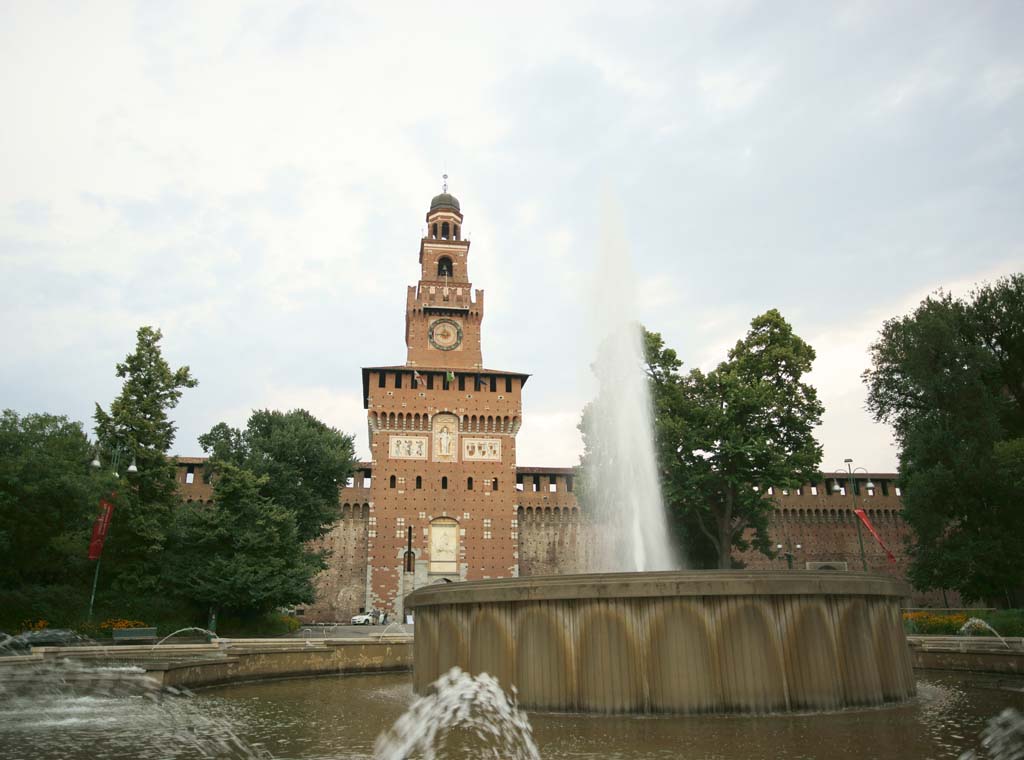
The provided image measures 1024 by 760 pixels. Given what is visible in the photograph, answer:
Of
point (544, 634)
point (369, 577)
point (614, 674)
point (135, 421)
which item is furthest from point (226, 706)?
point (369, 577)

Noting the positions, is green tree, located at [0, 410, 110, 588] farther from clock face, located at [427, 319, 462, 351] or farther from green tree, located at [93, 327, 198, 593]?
clock face, located at [427, 319, 462, 351]

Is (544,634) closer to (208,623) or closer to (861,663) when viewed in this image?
(861,663)

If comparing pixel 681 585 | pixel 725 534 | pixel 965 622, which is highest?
pixel 725 534

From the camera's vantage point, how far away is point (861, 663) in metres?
9.93

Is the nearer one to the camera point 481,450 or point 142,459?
point 142,459

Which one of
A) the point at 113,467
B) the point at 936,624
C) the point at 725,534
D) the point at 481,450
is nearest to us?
the point at 936,624

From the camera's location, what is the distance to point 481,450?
152 ft

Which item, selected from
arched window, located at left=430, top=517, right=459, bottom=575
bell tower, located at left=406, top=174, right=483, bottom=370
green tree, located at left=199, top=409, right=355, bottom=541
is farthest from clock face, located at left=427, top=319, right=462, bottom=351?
green tree, located at left=199, top=409, right=355, bottom=541

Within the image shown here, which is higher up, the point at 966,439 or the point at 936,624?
the point at 966,439

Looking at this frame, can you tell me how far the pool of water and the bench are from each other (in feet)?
31.0

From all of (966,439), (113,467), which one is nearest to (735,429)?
(966,439)

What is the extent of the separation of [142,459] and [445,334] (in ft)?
80.0

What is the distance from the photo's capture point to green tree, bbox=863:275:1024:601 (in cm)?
2717

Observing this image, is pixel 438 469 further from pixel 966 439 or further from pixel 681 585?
pixel 681 585
